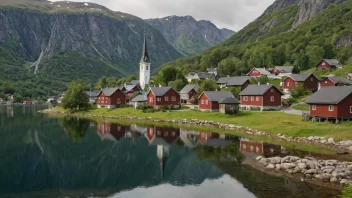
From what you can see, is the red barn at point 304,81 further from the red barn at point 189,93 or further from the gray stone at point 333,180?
the gray stone at point 333,180

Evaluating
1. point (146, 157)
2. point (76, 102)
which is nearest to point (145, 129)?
point (146, 157)

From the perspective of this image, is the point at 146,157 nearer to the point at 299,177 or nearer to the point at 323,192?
the point at 299,177

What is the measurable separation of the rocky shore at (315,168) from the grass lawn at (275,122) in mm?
12509

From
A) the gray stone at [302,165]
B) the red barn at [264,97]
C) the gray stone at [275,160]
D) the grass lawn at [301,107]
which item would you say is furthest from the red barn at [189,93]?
the gray stone at [302,165]

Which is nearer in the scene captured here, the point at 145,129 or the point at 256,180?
the point at 256,180

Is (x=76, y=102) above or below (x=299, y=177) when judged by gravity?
above

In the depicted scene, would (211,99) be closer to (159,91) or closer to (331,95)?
(159,91)

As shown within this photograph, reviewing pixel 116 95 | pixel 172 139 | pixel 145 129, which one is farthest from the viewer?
pixel 116 95

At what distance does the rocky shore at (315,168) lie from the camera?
89.4 feet

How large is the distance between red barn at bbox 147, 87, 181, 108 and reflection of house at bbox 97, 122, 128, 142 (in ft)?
67.0

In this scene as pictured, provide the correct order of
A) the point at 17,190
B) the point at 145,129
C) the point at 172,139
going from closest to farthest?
the point at 17,190, the point at 172,139, the point at 145,129

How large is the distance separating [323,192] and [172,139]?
93.6 ft

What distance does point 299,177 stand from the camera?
1129 inches

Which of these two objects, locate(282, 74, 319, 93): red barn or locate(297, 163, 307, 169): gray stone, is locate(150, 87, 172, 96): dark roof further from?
locate(297, 163, 307, 169): gray stone
